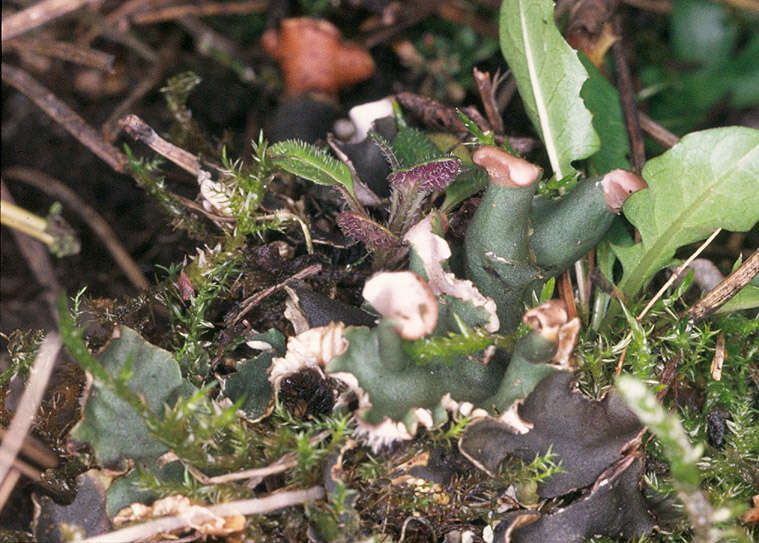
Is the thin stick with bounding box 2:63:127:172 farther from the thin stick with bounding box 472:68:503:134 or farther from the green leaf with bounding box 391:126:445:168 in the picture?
the thin stick with bounding box 472:68:503:134

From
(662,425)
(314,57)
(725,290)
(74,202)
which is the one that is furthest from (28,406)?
(725,290)

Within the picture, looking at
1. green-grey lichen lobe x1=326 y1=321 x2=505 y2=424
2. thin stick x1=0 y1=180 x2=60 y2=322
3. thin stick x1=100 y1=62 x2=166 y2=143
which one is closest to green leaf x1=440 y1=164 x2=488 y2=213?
green-grey lichen lobe x1=326 y1=321 x2=505 y2=424

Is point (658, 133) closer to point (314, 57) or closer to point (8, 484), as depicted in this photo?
point (314, 57)

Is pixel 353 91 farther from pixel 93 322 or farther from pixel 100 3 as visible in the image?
pixel 93 322

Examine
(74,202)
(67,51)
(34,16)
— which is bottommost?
(74,202)

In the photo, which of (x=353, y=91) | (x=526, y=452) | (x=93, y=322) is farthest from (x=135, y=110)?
(x=526, y=452)
